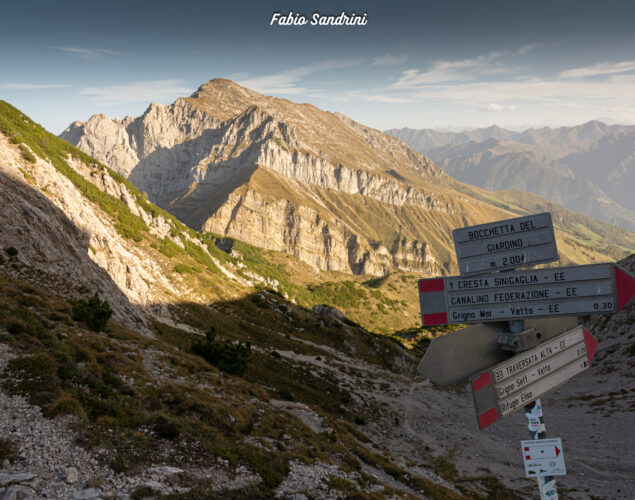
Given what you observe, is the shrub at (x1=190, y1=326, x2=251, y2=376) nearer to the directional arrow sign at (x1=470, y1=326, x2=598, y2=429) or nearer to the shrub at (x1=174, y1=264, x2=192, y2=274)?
the directional arrow sign at (x1=470, y1=326, x2=598, y2=429)

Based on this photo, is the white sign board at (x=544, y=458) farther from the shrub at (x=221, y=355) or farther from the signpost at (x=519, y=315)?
the shrub at (x=221, y=355)

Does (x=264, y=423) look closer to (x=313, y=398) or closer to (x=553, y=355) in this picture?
(x=553, y=355)

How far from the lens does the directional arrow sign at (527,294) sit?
6930 millimetres

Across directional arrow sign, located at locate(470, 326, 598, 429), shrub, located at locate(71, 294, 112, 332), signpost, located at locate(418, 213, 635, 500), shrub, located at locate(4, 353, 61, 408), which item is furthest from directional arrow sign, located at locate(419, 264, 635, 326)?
shrub, located at locate(71, 294, 112, 332)

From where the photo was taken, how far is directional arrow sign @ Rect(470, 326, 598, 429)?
260 inches

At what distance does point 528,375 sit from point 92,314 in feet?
82.4

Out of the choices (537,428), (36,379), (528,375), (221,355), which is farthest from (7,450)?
(221,355)

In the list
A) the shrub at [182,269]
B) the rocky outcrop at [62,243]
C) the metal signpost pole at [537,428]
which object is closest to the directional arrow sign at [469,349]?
the metal signpost pole at [537,428]

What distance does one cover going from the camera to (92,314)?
23.0 m

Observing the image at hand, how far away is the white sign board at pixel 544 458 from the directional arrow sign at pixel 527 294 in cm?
284

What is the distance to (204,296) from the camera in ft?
198

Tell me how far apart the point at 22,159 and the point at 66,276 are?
73.2 ft

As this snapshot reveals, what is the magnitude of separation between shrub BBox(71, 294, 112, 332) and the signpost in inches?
913

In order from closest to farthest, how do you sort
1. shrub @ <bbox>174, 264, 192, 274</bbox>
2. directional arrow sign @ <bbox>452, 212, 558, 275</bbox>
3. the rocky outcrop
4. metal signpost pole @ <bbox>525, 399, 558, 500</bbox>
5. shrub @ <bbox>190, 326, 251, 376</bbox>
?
directional arrow sign @ <bbox>452, 212, 558, 275</bbox> → metal signpost pole @ <bbox>525, 399, 558, 500</bbox> → the rocky outcrop → shrub @ <bbox>190, 326, 251, 376</bbox> → shrub @ <bbox>174, 264, 192, 274</bbox>
